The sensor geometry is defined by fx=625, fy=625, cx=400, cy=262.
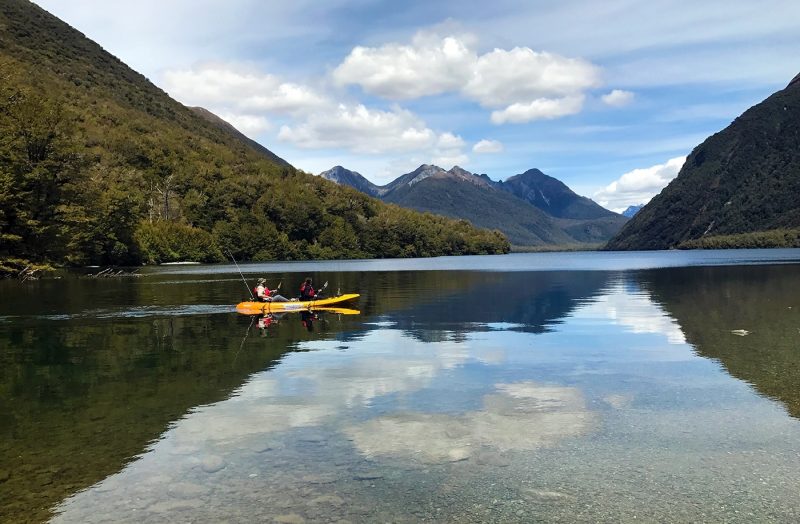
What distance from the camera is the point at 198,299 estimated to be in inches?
2525

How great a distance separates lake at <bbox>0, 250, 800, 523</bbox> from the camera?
12742mm

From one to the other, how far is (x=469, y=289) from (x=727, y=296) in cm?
2838

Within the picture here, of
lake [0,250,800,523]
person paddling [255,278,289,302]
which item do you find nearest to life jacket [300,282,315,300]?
person paddling [255,278,289,302]

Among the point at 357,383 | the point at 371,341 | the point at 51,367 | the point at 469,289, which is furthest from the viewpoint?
the point at 469,289

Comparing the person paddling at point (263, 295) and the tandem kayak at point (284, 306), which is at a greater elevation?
the person paddling at point (263, 295)

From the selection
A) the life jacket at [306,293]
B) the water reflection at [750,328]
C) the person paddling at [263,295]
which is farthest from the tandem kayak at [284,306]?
the water reflection at [750,328]

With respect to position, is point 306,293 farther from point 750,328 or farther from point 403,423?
point 403,423

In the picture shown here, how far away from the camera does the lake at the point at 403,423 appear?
502 inches

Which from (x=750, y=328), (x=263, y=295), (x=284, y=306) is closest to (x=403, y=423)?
(x=750, y=328)

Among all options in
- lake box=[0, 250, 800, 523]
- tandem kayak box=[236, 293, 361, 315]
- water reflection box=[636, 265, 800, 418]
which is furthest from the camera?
tandem kayak box=[236, 293, 361, 315]

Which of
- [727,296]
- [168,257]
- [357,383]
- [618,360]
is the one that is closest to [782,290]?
[727,296]

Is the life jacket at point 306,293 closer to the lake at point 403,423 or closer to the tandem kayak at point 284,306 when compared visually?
the tandem kayak at point 284,306

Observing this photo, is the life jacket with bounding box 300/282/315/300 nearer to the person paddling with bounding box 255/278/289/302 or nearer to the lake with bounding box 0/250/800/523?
the person paddling with bounding box 255/278/289/302

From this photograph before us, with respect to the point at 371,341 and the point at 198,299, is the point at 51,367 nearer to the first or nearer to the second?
the point at 371,341
